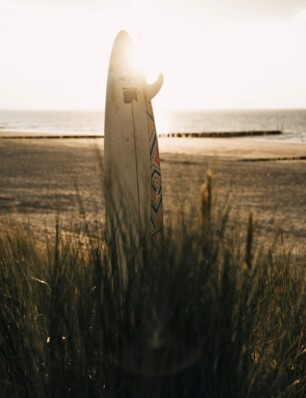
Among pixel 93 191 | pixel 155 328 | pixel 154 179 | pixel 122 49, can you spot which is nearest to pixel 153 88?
pixel 122 49

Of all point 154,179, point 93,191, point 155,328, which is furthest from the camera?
point 93,191

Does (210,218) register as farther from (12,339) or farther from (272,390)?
(12,339)

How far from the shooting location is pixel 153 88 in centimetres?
457

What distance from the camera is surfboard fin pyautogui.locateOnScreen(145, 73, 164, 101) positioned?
14.9ft

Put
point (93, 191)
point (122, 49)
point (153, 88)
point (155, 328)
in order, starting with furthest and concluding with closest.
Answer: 1. point (93, 191)
2. point (122, 49)
3. point (153, 88)
4. point (155, 328)

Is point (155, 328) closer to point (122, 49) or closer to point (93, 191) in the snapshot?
point (122, 49)

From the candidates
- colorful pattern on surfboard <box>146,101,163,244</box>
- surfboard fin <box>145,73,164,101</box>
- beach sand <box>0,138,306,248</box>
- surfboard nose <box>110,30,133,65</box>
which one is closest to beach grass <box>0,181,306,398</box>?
beach sand <box>0,138,306,248</box>

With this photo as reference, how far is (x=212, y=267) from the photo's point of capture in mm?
1948

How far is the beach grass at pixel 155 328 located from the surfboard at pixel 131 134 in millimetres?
1695

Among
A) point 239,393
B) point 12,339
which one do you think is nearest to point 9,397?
point 12,339

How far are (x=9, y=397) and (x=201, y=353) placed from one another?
2.69ft

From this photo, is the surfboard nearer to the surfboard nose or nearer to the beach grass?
the surfboard nose

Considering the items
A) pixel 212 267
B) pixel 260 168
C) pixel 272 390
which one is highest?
pixel 212 267

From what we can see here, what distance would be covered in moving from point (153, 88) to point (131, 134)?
49 centimetres
